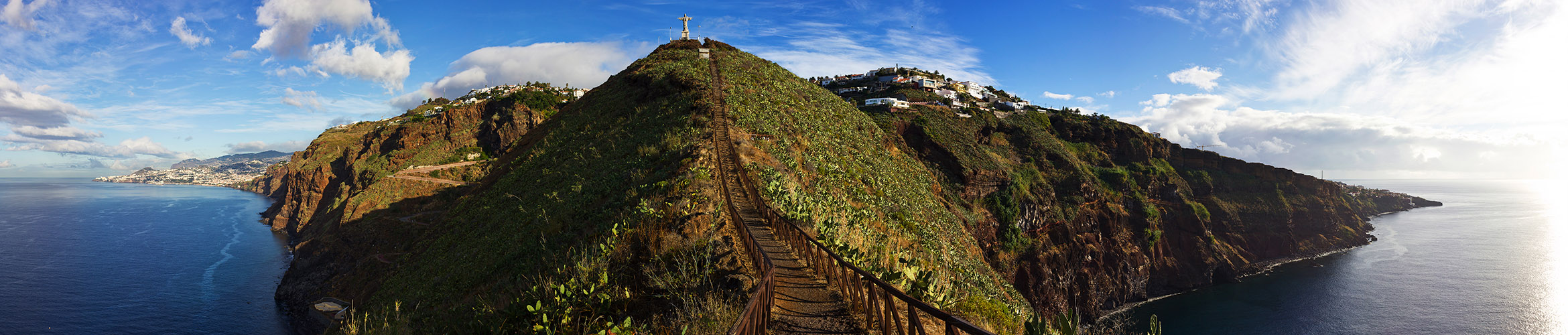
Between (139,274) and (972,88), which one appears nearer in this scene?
(139,274)

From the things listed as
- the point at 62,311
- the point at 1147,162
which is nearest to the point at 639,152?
the point at 62,311

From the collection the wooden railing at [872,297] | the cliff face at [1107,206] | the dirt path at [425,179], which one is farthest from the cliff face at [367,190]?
the cliff face at [1107,206]

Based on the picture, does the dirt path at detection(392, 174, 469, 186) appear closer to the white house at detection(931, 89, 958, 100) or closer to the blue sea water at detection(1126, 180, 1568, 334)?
the blue sea water at detection(1126, 180, 1568, 334)

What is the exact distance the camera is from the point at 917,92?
96.3m

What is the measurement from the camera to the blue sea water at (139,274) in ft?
143

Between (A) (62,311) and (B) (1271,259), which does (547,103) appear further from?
(B) (1271,259)

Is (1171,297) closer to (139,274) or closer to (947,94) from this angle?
(947,94)

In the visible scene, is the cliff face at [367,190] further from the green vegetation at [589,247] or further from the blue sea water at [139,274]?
the green vegetation at [589,247]

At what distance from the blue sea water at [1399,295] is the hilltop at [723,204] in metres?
4.84

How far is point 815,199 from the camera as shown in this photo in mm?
15461

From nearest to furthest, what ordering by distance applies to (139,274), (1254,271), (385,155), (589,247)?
(589,247), (139,274), (1254,271), (385,155)

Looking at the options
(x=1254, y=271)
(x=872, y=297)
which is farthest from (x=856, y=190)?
(x=1254, y=271)

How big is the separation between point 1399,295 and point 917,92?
6456cm

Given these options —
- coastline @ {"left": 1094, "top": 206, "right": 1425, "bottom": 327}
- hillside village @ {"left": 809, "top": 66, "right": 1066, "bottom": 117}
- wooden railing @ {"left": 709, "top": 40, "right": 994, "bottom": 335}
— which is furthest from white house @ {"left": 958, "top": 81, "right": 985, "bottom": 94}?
wooden railing @ {"left": 709, "top": 40, "right": 994, "bottom": 335}
